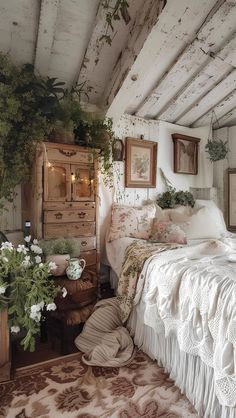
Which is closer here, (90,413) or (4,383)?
(90,413)

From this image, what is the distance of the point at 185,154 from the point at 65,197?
1835mm

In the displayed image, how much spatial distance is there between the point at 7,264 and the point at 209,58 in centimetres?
227

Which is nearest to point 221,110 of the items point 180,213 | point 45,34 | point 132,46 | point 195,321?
point 180,213

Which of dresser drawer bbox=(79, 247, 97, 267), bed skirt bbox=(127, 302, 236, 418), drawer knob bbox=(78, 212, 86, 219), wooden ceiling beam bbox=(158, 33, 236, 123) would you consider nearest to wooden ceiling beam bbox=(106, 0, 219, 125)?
wooden ceiling beam bbox=(158, 33, 236, 123)

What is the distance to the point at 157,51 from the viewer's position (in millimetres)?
2021

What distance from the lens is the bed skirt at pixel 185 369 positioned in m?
1.30

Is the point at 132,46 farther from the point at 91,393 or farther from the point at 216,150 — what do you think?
the point at 91,393

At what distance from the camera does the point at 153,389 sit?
1.53 m

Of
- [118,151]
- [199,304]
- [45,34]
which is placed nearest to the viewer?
[199,304]

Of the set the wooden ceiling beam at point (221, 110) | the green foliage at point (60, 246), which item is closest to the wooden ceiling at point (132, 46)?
the wooden ceiling beam at point (221, 110)

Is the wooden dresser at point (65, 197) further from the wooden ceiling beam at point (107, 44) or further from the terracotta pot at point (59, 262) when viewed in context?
the wooden ceiling beam at point (107, 44)

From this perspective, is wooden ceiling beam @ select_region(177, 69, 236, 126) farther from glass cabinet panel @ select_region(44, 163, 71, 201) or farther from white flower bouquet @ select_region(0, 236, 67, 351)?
white flower bouquet @ select_region(0, 236, 67, 351)

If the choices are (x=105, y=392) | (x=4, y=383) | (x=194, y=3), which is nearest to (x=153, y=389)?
(x=105, y=392)

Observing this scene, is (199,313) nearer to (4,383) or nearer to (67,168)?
(4,383)
